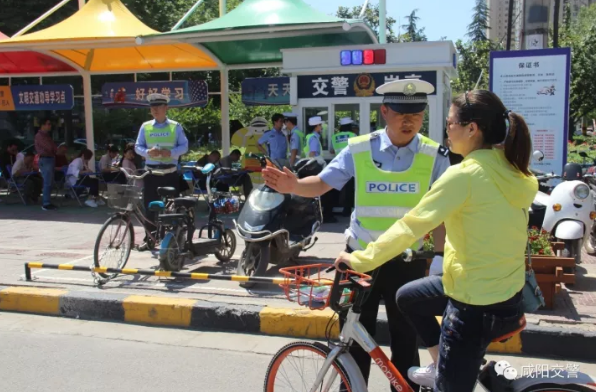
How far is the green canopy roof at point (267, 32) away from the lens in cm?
1011

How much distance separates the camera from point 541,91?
303 inches

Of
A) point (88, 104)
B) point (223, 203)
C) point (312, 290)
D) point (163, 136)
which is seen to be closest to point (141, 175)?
point (163, 136)

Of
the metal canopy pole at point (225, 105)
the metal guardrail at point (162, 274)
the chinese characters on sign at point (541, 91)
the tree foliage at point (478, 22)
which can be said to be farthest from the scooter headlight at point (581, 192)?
the tree foliage at point (478, 22)

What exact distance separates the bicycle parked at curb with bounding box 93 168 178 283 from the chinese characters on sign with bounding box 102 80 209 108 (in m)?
7.24

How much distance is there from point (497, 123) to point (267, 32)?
8.27 meters

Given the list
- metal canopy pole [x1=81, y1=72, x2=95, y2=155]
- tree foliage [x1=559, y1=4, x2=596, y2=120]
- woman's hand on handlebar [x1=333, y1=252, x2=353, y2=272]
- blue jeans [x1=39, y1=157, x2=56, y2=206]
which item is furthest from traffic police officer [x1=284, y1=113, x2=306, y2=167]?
tree foliage [x1=559, y1=4, x2=596, y2=120]

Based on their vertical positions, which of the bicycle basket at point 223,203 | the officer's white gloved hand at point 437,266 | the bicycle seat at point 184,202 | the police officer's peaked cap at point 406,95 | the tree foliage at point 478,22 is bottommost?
the bicycle basket at point 223,203

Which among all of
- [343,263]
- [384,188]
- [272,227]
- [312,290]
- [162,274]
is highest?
[384,188]

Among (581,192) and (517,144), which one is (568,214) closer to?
(581,192)

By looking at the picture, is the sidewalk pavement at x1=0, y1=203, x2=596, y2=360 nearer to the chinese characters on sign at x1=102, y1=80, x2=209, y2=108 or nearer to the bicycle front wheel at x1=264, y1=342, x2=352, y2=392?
the bicycle front wheel at x1=264, y1=342, x2=352, y2=392

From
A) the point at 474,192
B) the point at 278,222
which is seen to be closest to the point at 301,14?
the point at 278,222

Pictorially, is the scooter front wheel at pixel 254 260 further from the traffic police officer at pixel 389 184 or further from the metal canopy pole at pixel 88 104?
the metal canopy pole at pixel 88 104

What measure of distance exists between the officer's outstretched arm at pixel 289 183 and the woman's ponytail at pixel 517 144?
43.7 inches

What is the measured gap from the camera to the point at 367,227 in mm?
3256
